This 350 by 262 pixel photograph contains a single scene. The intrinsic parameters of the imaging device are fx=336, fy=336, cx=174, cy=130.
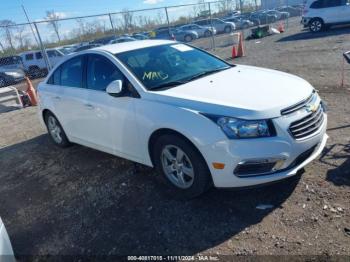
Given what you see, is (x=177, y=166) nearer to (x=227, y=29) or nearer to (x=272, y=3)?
(x=227, y=29)

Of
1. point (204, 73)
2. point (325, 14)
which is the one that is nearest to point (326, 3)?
point (325, 14)

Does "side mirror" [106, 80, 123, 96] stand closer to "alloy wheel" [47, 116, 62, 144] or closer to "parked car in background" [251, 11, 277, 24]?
"alloy wheel" [47, 116, 62, 144]

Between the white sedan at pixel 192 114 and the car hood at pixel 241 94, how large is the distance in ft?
0.03

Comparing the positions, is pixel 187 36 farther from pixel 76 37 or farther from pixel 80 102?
pixel 80 102

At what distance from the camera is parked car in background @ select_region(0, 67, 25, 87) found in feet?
66.4

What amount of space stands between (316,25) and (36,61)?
Result: 17487 mm

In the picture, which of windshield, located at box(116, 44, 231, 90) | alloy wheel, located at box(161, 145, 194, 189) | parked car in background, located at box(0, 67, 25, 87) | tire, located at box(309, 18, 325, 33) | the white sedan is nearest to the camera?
the white sedan

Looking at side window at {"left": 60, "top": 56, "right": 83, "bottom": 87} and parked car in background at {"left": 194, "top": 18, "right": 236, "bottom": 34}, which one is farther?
parked car in background at {"left": 194, "top": 18, "right": 236, "bottom": 34}

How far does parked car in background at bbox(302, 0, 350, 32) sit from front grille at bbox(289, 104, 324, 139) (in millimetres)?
17255

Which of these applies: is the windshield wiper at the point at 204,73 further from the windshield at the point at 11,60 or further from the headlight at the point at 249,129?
the windshield at the point at 11,60

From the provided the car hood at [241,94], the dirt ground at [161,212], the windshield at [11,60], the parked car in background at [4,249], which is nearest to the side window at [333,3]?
the dirt ground at [161,212]

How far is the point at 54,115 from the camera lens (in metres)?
5.84

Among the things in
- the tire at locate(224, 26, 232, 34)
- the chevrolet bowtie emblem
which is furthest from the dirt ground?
the tire at locate(224, 26, 232, 34)

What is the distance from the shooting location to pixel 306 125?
132 inches
